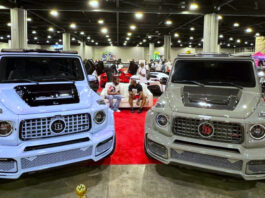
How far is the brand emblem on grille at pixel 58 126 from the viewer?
287 centimetres

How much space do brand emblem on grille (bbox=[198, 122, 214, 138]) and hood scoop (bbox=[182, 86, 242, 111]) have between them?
28cm

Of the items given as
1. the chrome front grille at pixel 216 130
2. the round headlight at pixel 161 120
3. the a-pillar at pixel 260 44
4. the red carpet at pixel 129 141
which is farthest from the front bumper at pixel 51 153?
the a-pillar at pixel 260 44

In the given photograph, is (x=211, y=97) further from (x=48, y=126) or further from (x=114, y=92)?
(x=114, y=92)

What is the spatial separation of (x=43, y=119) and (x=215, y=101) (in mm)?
2299

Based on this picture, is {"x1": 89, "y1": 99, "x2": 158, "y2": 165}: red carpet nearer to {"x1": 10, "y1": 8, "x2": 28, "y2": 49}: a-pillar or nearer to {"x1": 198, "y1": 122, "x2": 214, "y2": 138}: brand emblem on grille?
{"x1": 198, "y1": 122, "x2": 214, "y2": 138}: brand emblem on grille

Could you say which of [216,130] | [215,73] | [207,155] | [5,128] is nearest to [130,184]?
[207,155]

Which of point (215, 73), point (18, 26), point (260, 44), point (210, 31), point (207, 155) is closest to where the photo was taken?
point (207, 155)

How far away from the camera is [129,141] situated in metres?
4.95

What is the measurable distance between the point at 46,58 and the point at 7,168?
6.55ft

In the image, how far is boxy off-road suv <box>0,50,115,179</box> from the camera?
8.62 feet

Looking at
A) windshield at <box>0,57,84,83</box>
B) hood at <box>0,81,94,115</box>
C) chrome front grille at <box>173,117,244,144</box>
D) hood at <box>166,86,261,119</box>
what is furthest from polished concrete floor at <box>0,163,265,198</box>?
windshield at <box>0,57,84,83</box>

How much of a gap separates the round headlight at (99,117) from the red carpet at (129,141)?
96cm

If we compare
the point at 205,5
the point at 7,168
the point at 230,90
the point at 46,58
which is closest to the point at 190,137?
the point at 230,90

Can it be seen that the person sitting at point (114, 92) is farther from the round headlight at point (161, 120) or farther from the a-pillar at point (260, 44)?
the a-pillar at point (260, 44)
